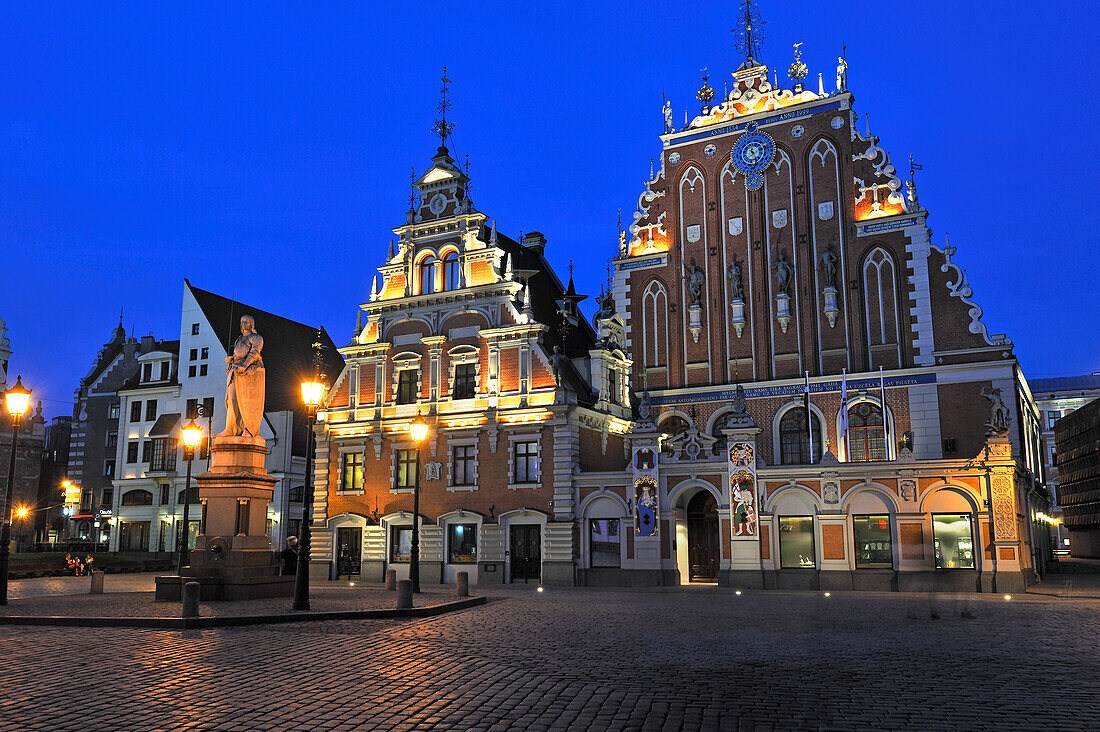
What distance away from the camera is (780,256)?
3709 centimetres

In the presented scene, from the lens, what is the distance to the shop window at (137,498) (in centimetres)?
5431

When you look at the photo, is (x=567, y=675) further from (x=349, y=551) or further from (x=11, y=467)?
(x=349, y=551)

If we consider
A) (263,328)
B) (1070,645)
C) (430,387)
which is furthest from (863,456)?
(263,328)

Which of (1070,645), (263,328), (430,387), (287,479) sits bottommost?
(1070,645)

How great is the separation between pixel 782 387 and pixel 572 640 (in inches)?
911

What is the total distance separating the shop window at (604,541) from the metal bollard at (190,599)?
61.8 ft

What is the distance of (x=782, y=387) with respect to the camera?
36094 millimetres

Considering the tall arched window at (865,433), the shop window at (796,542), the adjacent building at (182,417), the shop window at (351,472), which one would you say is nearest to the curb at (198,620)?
the shop window at (796,542)

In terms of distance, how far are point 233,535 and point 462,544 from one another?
47.9ft

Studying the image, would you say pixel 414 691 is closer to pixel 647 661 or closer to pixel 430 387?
pixel 647 661

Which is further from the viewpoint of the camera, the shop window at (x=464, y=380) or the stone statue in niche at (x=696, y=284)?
the stone statue in niche at (x=696, y=284)

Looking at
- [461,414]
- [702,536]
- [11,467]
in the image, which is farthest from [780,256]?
[11,467]

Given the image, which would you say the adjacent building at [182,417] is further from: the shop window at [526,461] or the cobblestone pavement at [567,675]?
the cobblestone pavement at [567,675]

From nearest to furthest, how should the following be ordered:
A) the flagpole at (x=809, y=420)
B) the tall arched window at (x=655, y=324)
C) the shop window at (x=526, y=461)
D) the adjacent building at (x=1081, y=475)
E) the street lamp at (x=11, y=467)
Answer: the street lamp at (x=11, y=467) < the flagpole at (x=809, y=420) < the shop window at (x=526, y=461) < the tall arched window at (x=655, y=324) < the adjacent building at (x=1081, y=475)
